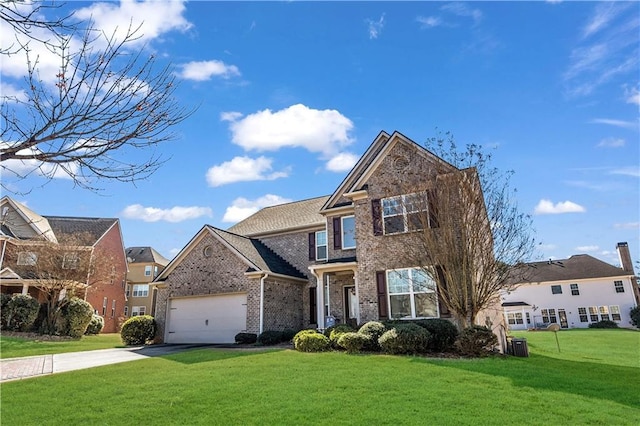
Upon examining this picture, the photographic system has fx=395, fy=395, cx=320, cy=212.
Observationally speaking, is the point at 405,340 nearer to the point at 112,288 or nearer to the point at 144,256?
the point at 112,288

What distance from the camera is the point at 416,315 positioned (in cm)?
1588

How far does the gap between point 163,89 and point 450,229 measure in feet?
38.7

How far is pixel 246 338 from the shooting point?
18125mm

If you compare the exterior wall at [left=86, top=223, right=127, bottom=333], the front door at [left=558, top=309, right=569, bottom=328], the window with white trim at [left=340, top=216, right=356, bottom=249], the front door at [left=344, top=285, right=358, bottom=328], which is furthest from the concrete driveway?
the front door at [left=558, top=309, right=569, bottom=328]

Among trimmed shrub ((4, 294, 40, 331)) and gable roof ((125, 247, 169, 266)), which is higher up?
gable roof ((125, 247, 169, 266))

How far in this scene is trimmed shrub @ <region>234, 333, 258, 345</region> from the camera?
59.5 feet

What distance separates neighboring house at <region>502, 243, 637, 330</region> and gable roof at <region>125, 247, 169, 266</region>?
39800mm

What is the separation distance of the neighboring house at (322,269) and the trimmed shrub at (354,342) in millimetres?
2959

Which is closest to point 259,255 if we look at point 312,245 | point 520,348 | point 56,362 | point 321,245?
point 312,245

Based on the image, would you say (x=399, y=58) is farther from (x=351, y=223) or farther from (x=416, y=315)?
(x=416, y=315)

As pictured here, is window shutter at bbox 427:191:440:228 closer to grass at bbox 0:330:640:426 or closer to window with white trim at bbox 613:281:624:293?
grass at bbox 0:330:640:426

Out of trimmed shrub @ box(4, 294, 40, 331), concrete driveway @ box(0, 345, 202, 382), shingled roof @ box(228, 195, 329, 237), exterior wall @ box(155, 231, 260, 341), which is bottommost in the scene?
concrete driveway @ box(0, 345, 202, 382)

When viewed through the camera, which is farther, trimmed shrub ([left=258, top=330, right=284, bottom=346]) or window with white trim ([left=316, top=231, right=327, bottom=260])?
window with white trim ([left=316, top=231, right=327, bottom=260])

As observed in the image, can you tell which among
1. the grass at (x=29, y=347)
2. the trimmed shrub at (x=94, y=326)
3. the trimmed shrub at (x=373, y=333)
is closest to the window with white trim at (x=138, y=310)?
the trimmed shrub at (x=94, y=326)
